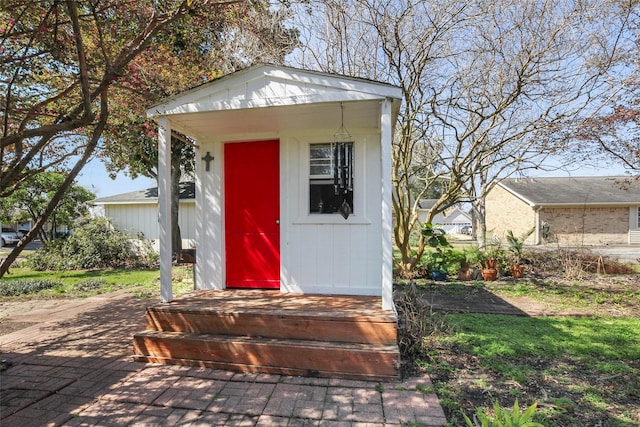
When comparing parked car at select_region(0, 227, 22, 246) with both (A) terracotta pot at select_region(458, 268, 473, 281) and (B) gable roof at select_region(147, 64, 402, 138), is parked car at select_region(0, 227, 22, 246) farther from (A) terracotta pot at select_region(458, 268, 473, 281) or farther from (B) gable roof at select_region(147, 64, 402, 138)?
(A) terracotta pot at select_region(458, 268, 473, 281)

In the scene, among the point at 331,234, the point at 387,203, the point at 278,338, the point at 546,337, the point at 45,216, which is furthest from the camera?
the point at 331,234

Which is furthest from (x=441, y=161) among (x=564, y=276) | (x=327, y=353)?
(x=327, y=353)

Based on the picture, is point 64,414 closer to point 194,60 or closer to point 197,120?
point 197,120

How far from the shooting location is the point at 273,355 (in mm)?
3293

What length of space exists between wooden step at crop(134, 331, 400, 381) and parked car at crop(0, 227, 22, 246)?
26570mm

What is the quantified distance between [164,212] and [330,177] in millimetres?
2188

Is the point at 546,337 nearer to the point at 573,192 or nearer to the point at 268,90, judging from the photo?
the point at 268,90

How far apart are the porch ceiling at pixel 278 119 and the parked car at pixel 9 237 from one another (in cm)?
2611

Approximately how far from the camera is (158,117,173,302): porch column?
3930 mm

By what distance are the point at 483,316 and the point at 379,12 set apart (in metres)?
5.84

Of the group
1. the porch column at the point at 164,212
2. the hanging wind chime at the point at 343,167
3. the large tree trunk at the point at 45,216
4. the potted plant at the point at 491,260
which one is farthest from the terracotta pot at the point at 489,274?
the large tree trunk at the point at 45,216

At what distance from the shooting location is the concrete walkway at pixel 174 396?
253cm

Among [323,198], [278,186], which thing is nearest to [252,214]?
[278,186]

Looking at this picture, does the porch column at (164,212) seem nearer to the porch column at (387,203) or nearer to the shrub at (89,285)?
the porch column at (387,203)
